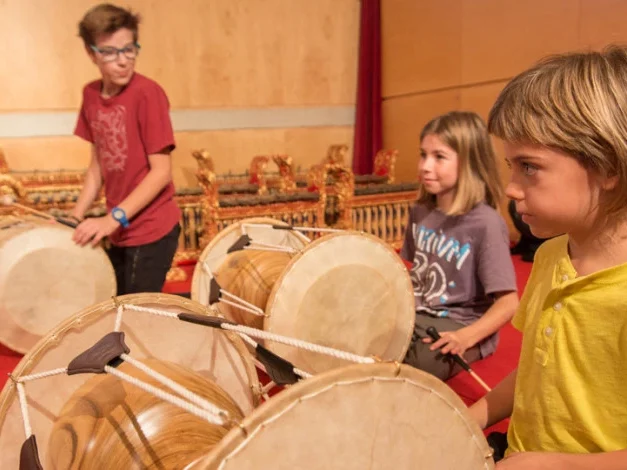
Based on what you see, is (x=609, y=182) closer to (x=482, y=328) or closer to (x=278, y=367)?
(x=278, y=367)

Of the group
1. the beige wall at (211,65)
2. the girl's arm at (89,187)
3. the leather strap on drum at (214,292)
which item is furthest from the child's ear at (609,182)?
the beige wall at (211,65)

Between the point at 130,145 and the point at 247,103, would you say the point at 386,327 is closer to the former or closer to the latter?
the point at 130,145

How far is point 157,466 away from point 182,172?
4.82 metres

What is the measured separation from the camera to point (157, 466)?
836mm

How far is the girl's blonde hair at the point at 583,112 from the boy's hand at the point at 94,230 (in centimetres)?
156

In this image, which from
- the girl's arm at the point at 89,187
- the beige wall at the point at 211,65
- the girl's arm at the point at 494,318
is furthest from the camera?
the beige wall at the point at 211,65

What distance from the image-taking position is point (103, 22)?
6.30 feet

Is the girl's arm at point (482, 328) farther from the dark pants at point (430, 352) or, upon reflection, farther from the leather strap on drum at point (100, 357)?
Answer: the leather strap on drum at point (100, 357)

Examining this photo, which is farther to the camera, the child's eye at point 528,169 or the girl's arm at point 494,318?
the girl's arm at point 494,318

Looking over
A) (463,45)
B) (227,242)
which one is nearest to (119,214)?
(227,242)

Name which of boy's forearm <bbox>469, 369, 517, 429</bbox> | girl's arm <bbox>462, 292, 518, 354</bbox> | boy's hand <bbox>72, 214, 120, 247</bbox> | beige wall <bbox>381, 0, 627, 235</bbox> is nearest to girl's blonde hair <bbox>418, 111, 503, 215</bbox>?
girl's arm <bbox>462, 292, 518, 354</bbox>

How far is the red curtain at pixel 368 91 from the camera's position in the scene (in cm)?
592

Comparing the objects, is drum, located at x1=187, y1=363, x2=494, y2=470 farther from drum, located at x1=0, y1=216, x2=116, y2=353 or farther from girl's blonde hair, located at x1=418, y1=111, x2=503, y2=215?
drum, located at x1=0, y1=216, x2=116, y2=353

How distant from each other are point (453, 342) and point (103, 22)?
168cm
